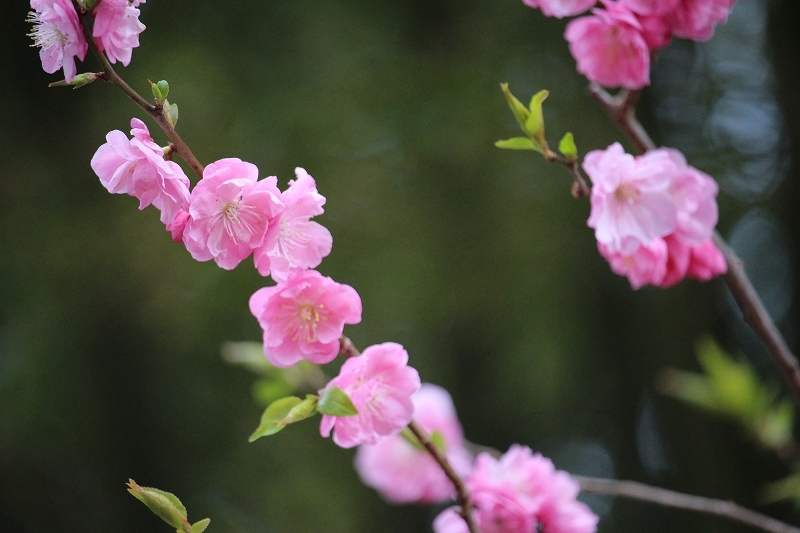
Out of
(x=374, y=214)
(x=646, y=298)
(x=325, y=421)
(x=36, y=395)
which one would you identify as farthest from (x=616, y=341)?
(x=325, y=421)

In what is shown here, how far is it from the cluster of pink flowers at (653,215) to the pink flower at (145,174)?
31cm

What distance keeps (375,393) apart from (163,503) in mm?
161

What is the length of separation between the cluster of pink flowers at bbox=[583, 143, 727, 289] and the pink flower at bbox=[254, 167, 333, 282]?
8.5 inches

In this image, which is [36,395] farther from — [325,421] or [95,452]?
[325,421]

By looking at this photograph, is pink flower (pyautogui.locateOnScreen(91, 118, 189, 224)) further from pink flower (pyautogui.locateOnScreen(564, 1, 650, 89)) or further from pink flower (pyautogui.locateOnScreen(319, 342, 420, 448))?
pink flower (pyautogui.locateOnScreen(564, 1, 650, 89))

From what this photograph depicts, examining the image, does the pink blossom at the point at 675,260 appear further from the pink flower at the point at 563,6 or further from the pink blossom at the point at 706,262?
the pink flower at the point at 563,6

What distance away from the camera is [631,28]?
580 millimetres

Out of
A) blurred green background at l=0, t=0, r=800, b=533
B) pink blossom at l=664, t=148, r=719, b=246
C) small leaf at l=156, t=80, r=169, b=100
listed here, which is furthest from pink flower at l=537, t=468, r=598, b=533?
blurred green background at l=0, t=0, r=800, b=533

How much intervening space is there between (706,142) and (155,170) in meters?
2.04

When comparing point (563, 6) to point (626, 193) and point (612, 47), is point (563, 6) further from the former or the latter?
point (626, 193)

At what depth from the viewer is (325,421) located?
49 centimetres

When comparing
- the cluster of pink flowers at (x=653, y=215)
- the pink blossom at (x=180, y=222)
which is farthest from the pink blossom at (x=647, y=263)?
the pink blossom at (x=180, y=222)

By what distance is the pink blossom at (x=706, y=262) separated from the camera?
0.61 m

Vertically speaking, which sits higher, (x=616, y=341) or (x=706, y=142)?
(x=706, y=142)
